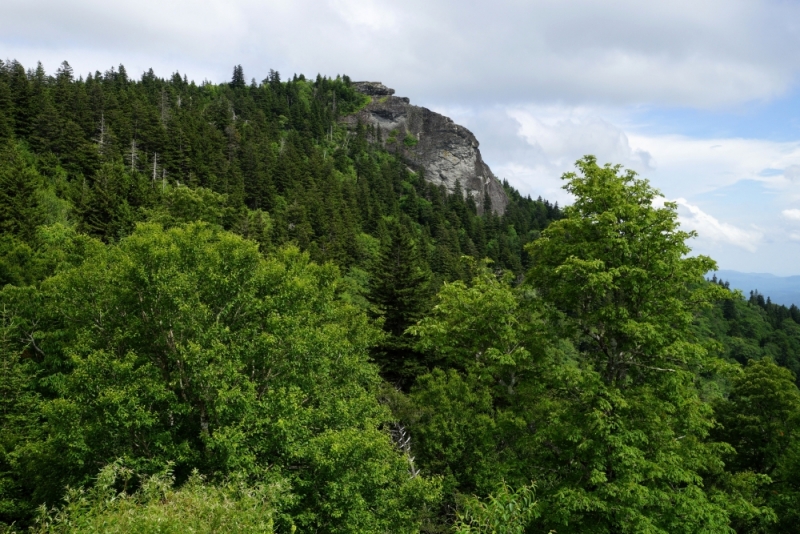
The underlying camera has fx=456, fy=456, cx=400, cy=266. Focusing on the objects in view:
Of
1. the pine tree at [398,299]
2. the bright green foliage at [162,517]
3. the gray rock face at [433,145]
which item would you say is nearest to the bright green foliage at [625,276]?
the bright green foliage at [162,517]

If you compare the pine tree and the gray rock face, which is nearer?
the pine tree

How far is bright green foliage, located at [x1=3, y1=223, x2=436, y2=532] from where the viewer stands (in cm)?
1173

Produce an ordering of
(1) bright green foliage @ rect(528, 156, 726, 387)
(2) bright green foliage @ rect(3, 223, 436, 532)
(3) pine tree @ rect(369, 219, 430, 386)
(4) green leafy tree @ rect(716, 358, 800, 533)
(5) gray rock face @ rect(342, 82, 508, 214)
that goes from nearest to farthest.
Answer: (2) bright green foliage @ rect(3, 223, 436, 532) < (1) bright green foliage @ rect(528, 156, 726, 387) < (4) green leafy tree @ rect(716, 358, 800, 533) < (3) pine tree @ rect(369, 219, 430, 386) < (5) gray rock face @ rect(342, 82, 508, 214)

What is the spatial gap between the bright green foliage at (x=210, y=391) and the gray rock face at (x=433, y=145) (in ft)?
358

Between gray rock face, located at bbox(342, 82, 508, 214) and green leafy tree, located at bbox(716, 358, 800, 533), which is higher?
gray rock face, located at bbox(342, 82, 508, 214)

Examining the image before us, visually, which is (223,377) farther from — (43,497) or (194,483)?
(43,497)

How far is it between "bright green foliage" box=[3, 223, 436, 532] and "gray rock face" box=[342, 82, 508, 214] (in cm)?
10906

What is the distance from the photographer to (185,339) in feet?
45.3

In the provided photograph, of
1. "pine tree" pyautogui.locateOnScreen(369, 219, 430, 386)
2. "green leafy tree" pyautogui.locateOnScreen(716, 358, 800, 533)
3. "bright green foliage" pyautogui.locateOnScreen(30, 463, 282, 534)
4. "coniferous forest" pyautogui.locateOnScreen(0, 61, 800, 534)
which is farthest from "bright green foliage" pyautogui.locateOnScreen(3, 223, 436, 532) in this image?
"green leafy tree" pyautogui.locateOnScreen(716, 358, 800, 533)

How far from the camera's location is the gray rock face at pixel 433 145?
126 metres

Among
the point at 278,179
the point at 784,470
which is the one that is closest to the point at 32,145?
the point at 278,179

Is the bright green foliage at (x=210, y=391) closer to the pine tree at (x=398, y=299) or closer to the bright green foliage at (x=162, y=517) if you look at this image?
the bright green foliage at (x=162, y=517)

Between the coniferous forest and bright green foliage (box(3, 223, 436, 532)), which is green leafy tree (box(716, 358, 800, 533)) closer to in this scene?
the coniferous forest

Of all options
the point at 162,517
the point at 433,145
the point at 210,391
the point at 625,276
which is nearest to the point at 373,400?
the point at 210,391
